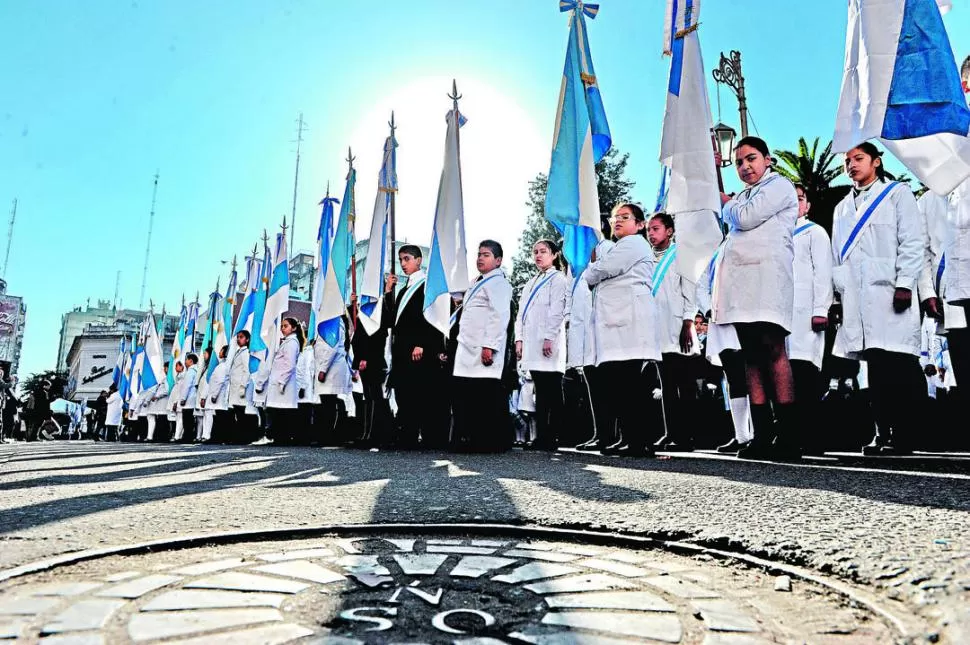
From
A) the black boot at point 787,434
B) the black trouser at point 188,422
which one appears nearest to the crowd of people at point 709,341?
the black boot at point 787,434

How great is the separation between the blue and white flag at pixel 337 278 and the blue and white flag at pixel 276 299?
2.16m

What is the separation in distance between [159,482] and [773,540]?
3.20 meters

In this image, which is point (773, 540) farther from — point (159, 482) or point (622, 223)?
point (622, 223)

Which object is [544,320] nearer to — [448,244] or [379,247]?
[448,244]

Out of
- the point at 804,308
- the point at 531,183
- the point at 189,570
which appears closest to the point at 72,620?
the point at 189,570

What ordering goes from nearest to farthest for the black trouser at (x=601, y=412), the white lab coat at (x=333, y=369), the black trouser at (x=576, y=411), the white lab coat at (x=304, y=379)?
the black trouser at (x=601, y=412) < the black trouser at (x=576, y=411) < the white lab coat at (x=333, y=369) < the white lab coat at (x=304, y=379)

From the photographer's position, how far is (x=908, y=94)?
13.9 feet

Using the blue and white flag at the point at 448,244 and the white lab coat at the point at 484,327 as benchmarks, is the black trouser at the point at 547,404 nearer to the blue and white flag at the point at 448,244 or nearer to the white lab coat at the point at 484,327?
the white lab coat at the point at 484,327

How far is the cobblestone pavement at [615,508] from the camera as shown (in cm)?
176

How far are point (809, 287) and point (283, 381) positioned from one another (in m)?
7.23

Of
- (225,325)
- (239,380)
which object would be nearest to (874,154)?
(239,380)

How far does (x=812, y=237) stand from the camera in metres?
5.55

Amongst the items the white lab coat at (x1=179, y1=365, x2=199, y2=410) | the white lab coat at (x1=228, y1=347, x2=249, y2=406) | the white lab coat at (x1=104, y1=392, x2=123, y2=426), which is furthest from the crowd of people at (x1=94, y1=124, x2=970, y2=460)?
the white lab coat at (x1=104, y1=392, x2=123, y2=426)

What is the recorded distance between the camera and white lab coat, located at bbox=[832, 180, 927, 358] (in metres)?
4.72
